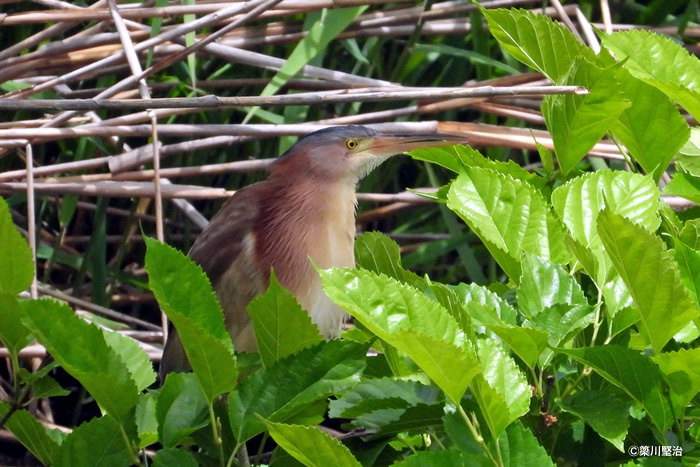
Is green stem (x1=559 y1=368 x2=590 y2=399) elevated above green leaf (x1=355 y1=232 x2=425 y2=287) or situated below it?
below

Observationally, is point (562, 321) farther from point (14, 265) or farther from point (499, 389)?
point (14, 265)

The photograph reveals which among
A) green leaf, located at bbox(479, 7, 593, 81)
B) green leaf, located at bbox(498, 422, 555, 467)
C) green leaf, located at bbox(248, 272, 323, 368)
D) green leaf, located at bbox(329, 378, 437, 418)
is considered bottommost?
green leaf, located at bbox(498, 422, 555, 467)

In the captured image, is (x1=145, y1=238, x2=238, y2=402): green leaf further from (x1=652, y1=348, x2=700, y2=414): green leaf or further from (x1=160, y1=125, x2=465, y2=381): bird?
(x1=160, y1=125, x2=465, y2=381): bird

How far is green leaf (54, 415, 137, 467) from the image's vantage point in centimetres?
73

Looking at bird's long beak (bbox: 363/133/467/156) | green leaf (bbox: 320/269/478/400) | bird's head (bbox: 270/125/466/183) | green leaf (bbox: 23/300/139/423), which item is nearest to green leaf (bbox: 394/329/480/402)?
green leaf (bbox: 320/269/478/400)

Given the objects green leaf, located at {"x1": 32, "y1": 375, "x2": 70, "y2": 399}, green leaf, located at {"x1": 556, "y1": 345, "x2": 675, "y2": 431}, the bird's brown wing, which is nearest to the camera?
green leaf, located at {"x1": 556, "y1": 345, "x2": 675, "y2": 431}

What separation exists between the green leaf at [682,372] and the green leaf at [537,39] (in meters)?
0.36

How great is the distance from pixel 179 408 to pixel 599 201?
1.40ft

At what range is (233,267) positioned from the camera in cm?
202

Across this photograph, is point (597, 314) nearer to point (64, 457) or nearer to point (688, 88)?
point (688, 88)

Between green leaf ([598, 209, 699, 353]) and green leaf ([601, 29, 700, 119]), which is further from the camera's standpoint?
green leaf ([601, 29, 700, 119])

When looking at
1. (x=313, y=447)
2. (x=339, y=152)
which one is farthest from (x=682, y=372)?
(x=339, y=152)

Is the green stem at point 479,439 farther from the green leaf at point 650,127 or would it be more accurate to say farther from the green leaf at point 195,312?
the green leaf at point 650,127

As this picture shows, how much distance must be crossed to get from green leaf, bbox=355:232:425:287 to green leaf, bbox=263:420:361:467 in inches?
12.2
